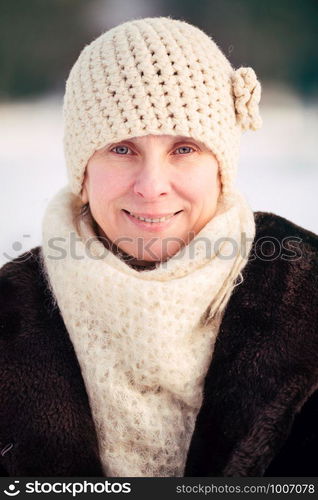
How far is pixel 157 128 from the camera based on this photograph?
97cm

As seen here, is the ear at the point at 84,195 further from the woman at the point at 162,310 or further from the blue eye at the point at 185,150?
the blue eye at the point at 185,150

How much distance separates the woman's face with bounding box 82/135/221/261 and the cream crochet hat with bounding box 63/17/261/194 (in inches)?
1.1

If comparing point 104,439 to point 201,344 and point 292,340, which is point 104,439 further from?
point 292,340

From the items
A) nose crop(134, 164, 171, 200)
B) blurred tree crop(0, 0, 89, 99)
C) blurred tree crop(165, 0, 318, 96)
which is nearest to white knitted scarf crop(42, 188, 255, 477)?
nose crop(134, 164, 171, 200)

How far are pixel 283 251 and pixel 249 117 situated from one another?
0.26 m

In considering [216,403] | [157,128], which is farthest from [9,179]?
[216,403]

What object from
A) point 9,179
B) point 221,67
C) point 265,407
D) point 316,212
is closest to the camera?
point 265,407

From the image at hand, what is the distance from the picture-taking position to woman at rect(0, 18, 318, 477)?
97cm

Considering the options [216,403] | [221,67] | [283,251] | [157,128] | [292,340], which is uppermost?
[221,67]

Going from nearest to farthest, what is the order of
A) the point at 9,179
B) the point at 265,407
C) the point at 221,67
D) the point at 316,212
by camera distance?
the point at 265,407, the point at 221,67, the point at 316,212, the point at 9,179

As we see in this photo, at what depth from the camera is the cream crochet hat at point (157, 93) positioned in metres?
0.98

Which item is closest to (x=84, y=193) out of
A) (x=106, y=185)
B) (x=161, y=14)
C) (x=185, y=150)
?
(x=106, y=185)
